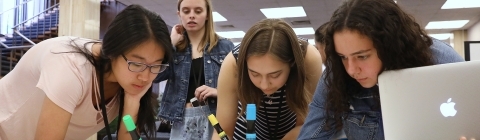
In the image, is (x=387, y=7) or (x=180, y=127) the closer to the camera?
(x=387, y=7)

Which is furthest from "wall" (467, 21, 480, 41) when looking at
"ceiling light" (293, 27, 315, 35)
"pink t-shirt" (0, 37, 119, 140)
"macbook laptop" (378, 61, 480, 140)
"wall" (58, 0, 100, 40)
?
"pink t-shirt" (0, 37, 119, 140)

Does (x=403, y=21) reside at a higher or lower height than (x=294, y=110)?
higher

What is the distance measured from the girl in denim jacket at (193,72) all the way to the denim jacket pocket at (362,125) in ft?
1.62

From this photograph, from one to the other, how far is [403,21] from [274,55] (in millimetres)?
376

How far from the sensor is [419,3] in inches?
226

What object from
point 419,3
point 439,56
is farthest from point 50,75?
point 419,3

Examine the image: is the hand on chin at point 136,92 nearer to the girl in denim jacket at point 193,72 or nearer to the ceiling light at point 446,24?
the girl in denim jacket at point 193,72

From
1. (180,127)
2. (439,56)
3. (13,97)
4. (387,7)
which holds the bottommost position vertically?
(180,127)

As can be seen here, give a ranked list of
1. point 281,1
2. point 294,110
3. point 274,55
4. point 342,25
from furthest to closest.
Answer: point 281,1
point 294,110
point 274,55
point 342,25

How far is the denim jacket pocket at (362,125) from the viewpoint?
113 cm

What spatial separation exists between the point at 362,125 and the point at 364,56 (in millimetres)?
261

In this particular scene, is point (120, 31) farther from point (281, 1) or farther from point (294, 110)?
point (281, 1)

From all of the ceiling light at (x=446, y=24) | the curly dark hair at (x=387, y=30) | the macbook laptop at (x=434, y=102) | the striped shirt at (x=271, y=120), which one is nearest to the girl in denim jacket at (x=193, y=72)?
the striped shirt at (x=271, y=120)

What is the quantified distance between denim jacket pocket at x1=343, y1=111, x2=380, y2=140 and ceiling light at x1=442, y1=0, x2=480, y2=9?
5.37m
